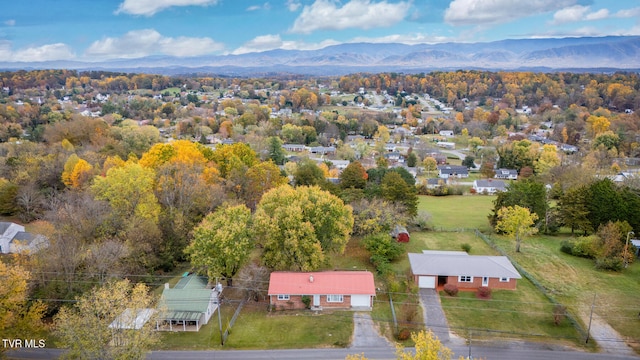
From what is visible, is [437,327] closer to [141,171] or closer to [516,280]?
[516,280]

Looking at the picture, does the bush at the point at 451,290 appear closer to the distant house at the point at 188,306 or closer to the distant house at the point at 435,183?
the distant house at the point at 188,306

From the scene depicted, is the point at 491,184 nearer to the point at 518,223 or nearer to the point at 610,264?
the point at 518,223

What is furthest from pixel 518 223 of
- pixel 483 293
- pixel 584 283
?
pixel 483 293

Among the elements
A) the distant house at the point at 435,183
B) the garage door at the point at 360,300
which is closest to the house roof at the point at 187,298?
the garage door at the point at 360,300

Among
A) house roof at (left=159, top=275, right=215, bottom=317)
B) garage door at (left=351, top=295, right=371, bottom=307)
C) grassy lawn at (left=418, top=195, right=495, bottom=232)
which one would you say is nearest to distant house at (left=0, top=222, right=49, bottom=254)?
house roof at (left=159, top=275, right=215, bottom=317)

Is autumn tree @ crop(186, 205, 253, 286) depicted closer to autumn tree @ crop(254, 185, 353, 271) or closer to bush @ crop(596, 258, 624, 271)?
autumn tree @ crop(254, 185, 353, 271)

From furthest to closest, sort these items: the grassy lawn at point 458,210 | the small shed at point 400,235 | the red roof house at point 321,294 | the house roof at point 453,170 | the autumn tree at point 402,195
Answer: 1. the house roof at point 453,170
2. the grassy lawn at point 458,210
3. the autumn tree at point 402,195
4. the small shed at point 400,235
5. the red roof house at point 321,294
